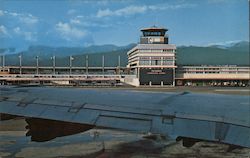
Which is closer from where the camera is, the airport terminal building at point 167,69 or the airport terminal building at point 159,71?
the airport terminal building at point 159,71

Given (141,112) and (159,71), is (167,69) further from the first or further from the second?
(141,112)

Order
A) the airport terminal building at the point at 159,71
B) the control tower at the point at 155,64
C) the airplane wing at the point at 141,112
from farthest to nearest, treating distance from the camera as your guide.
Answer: the control tower at the point at 155,64 → the airport terminal building at the point at 159,71 → the airplane wing at the point at 141,112

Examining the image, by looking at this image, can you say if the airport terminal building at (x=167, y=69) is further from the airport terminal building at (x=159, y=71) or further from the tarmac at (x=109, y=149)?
the tarmac at (x=109, y=149)

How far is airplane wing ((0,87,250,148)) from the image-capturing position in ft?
13.5

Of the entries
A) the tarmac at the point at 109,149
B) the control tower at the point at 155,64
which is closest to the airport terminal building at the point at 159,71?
the control tower at the point at 155,64

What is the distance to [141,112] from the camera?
14.8 ft

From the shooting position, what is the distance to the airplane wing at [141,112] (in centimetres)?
411

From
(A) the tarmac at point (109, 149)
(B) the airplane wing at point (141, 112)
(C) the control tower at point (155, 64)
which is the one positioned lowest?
(A) the tarmac at point (109, 149)

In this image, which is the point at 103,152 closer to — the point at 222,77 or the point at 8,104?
the point at 8,104

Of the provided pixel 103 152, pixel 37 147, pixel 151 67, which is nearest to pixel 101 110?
pixel 103 152

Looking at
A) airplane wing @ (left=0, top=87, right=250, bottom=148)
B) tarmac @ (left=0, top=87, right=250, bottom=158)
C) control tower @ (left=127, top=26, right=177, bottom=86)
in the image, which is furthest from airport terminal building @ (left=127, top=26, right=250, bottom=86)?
airplane wing @ (left=0, top=87, right=250, bottom=148)

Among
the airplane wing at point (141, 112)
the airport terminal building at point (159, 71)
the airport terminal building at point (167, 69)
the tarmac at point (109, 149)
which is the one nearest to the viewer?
the airplane wing at point (141, 112)

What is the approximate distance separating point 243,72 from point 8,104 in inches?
4863

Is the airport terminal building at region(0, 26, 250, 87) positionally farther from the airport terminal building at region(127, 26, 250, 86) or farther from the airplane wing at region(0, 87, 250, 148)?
the airplane wing at region(0, 87, 250, 148)
